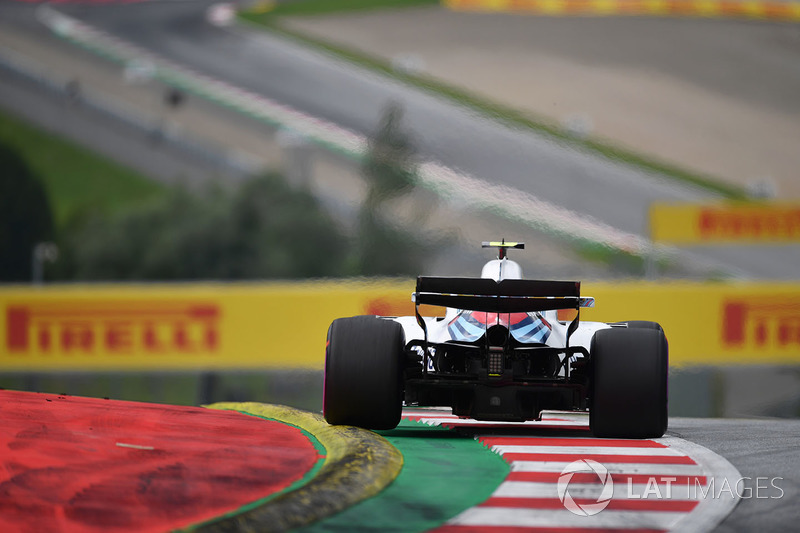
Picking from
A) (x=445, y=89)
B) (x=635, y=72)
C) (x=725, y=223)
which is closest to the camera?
(x=725, y=223)

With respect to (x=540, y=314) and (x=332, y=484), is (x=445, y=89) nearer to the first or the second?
(x=540, y=314)

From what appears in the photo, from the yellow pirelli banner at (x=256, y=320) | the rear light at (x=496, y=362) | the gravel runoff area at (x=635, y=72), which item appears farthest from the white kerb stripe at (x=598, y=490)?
the gravel runoff area at (x=635, y=72)

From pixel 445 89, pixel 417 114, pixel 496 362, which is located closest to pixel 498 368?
pixel 496 362

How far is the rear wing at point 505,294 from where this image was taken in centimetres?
989

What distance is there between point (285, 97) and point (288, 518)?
174 ft

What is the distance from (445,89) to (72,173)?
1682cm

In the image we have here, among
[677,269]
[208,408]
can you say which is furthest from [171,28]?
[208,408]

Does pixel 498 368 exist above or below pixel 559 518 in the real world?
above

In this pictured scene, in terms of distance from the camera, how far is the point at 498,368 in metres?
9.90

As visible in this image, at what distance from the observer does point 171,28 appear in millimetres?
64500

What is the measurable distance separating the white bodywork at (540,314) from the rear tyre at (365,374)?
1.33 ft

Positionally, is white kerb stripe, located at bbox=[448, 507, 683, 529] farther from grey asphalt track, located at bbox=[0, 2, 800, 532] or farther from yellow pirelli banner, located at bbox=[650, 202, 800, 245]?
yellow pirelli banner, located at bbox=[650, 202, 800, 245]

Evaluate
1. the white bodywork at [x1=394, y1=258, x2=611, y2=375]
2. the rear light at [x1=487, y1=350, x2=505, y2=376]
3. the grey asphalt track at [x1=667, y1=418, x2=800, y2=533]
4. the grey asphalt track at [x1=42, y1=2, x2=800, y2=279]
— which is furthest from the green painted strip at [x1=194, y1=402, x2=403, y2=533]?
the grey asphalt track at [x1=42, y1=2, x2=800, y2=279]

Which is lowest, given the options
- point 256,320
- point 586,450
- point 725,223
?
point 586,450
